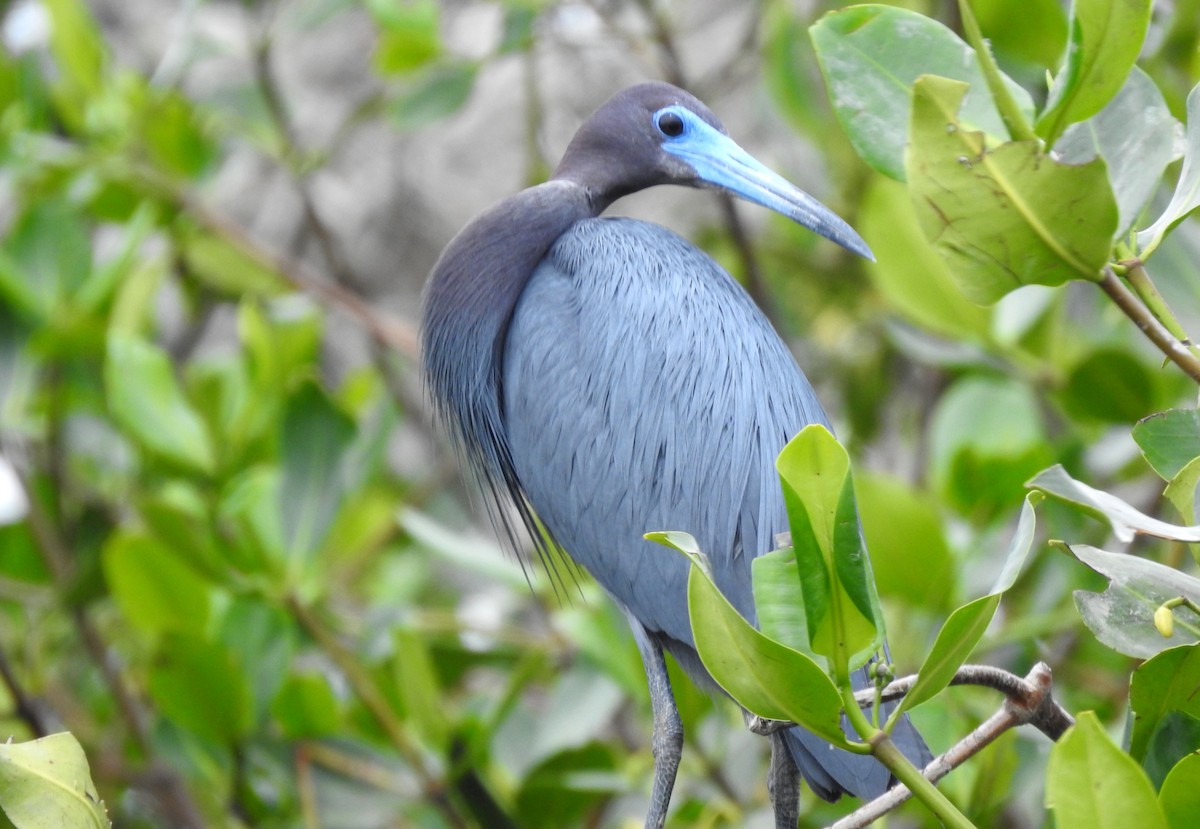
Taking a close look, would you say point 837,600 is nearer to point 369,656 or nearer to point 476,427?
point 476,427

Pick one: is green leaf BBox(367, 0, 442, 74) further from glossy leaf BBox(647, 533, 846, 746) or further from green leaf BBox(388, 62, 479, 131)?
glossy leaf BBox(647, 533, 846, 746)

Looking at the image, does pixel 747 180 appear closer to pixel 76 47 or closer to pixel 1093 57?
pixel 1093 57

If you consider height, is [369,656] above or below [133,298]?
below

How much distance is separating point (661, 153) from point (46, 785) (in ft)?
5.00

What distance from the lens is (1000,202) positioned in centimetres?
120

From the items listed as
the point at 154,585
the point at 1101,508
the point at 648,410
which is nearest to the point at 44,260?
the point at 154,585

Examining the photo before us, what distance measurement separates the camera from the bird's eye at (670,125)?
2.37 meters

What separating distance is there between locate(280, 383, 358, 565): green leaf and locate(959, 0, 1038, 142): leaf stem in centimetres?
179

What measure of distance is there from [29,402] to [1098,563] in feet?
9.62

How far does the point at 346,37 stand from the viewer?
634 centimetres

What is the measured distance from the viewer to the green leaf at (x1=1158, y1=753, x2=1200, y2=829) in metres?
1.16

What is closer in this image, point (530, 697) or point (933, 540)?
point (933, 540)

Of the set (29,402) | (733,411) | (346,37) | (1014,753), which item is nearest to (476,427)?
(733,411)

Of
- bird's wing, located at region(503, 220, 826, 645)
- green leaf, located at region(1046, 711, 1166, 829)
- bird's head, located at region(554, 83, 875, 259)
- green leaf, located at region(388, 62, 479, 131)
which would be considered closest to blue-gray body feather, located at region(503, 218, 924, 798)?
bird's wing, located at region(503, 220, 826, 645)
